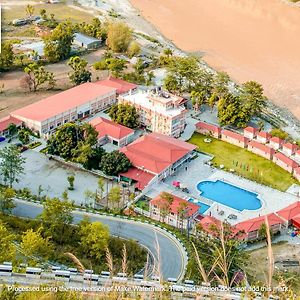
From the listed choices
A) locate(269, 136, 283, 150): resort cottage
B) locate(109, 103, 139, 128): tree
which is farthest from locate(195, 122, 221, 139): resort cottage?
locate(109, 103, 139, 128): tree

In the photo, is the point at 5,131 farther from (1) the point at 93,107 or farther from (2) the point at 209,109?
(2) the point at 209,109

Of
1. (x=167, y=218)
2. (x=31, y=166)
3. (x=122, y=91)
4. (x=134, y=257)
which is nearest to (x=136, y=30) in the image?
(x=122, y=91)

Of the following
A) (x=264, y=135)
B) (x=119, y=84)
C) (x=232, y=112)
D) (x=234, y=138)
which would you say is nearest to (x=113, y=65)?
(x=119, y=84)

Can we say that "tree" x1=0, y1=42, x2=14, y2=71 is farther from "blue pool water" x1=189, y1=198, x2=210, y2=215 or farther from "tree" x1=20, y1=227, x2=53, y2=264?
"tree" x1=20, y1=227, x2=53, y2=264

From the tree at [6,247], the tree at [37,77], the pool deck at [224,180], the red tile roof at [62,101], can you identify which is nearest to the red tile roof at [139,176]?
the pool deck at [224,180]

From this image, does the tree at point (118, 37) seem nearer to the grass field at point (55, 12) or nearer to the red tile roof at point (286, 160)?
the grass field at point (55, 12)

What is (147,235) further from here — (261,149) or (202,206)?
(261,149)
